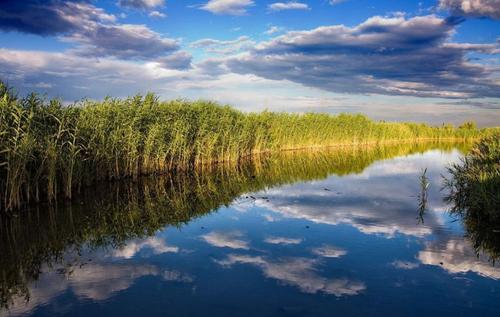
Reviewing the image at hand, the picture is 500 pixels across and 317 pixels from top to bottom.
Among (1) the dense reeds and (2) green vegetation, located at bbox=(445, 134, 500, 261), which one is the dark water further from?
(1) the dense reeds

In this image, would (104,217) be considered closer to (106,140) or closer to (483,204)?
(106,140)

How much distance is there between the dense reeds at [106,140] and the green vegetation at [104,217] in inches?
36.3

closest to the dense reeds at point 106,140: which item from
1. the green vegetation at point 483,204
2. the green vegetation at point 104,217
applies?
the green vegetation at point 104,217

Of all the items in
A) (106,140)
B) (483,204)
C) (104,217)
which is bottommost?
(104,217)

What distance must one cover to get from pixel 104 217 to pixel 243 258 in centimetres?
601

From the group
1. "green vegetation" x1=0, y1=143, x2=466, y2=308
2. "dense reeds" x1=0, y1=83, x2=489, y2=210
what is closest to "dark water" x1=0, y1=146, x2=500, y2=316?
"green vegetation" x1=0, y1=143, x2=466, y2=308

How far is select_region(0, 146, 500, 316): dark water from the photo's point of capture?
6.75 m

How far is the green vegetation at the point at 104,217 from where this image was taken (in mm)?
8898

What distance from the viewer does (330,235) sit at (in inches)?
439

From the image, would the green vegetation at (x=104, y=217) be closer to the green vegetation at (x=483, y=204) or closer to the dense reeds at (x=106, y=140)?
the dense reeds at (x=106, y=140)

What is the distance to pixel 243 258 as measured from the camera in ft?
30.1

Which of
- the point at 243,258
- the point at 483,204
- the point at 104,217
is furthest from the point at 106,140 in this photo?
the point at 483,204

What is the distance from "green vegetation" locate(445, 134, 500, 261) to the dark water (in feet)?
0.48

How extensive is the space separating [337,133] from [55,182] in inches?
1703
